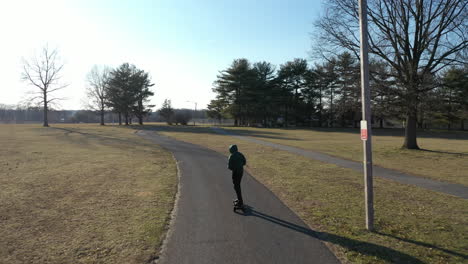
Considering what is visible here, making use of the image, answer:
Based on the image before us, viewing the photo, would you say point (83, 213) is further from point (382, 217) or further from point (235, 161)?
point (382, 217)

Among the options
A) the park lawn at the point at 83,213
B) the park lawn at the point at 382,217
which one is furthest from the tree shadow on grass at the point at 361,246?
the park lawn at the point at 83,213

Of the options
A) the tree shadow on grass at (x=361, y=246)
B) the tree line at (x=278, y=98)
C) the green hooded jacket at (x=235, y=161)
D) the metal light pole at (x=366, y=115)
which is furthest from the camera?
the tree line at (x=278, y=98)

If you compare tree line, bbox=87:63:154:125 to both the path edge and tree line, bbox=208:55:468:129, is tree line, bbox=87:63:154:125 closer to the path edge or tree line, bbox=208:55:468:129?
tree line, bbox=208:55:468:129

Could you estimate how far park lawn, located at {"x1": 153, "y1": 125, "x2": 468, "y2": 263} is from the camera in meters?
4.34

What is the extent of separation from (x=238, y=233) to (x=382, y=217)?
3.37m

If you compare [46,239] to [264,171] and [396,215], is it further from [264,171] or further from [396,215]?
[264,171]

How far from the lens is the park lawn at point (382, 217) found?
4340 millimetres

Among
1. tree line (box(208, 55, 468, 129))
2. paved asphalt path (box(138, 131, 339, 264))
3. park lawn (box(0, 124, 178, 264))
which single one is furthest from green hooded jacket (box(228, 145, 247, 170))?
tree line (box(208, 55, 468, 129))

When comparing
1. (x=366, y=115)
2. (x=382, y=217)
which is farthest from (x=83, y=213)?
(x=382, y=217)

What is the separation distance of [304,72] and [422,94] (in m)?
45.9

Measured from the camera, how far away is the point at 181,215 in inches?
238

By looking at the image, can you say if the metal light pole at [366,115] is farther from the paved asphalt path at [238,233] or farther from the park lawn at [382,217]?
the paved asphalt path at [238,233]

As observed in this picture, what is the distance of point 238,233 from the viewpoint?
5102mm

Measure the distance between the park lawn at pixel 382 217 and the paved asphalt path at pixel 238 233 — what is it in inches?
14.1
